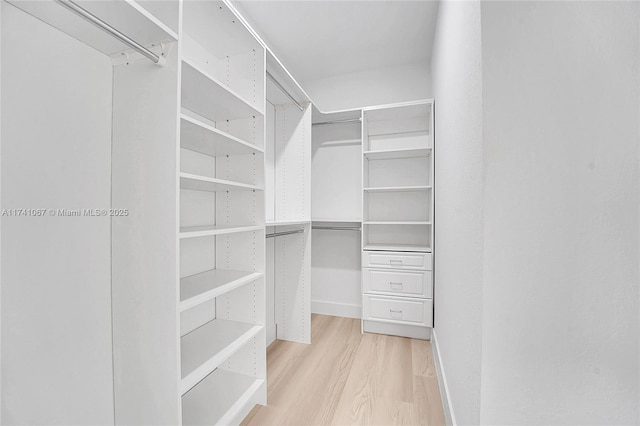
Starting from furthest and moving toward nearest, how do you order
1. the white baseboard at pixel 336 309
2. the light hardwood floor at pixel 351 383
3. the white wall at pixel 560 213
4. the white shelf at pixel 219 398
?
the white baseboard at pixel 336 309 → the light hardwood floor at pixel 351 383 → the white shelf at pixel 219 398 → the white wall at pixel 560 213

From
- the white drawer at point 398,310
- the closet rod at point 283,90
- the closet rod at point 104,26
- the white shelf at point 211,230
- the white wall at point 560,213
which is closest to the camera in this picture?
the white wall at point 560,213

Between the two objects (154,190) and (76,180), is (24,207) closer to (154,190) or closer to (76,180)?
(76,180)

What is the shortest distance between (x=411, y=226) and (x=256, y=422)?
6.38 ft

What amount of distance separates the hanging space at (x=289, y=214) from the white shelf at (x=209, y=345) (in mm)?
748

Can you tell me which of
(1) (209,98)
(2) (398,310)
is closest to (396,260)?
(2) (398,310)

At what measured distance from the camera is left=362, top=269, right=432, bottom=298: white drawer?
223 cm

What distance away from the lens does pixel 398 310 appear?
229cm

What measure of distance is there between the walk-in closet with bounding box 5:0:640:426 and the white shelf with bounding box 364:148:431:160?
89 cm

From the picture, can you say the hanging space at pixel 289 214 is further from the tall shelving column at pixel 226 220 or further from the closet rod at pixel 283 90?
the tall shelving column at pixel 226 220

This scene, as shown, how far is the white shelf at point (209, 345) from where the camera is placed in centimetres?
110

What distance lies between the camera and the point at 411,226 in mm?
2602

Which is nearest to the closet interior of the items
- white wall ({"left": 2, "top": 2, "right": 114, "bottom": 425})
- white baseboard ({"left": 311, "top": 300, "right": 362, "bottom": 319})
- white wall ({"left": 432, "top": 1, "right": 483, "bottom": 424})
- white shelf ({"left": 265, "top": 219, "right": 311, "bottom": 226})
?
white wall ({"left": 2, "top": 2, "right": 114, "bottom": 425})

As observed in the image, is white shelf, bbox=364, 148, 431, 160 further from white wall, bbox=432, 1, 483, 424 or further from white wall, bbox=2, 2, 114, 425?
white wall, bbox=2, 2, 114, 425

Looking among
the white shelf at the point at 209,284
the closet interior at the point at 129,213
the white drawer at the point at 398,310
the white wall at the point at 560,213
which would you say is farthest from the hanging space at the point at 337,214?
the white wall at the point at 560,213
